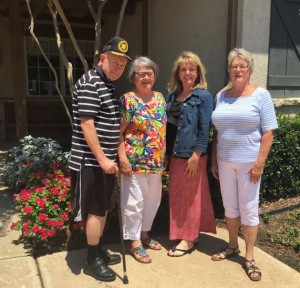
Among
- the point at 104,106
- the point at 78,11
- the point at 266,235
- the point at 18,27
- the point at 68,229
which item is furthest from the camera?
the point at 78,11

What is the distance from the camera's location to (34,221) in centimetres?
340

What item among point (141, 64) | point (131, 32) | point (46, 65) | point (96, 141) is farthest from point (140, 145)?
point (46, 65)

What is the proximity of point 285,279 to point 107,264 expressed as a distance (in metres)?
1.47

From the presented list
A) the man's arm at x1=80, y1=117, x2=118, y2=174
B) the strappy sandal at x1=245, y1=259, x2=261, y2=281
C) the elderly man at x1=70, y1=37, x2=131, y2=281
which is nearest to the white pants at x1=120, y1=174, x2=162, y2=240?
the elderly man at x1=70, y1=37, x2=131, y2=281

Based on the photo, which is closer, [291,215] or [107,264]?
[107,264]

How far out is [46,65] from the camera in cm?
941

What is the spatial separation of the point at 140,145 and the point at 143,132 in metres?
0.11

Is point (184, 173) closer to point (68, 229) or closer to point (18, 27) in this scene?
point (68, 229)

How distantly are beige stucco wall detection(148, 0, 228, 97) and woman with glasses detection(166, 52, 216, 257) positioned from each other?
2.39m

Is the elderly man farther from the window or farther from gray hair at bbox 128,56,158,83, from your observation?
the window

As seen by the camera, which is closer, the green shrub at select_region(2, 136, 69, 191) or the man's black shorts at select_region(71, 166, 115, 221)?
the man's black shorts at select_region(71, 166, 115, 221)

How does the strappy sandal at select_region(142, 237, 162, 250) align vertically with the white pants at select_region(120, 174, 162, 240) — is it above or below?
below

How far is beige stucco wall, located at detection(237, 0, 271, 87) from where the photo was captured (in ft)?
15.9

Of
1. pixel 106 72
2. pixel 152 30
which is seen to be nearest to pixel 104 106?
pixel 106 72
